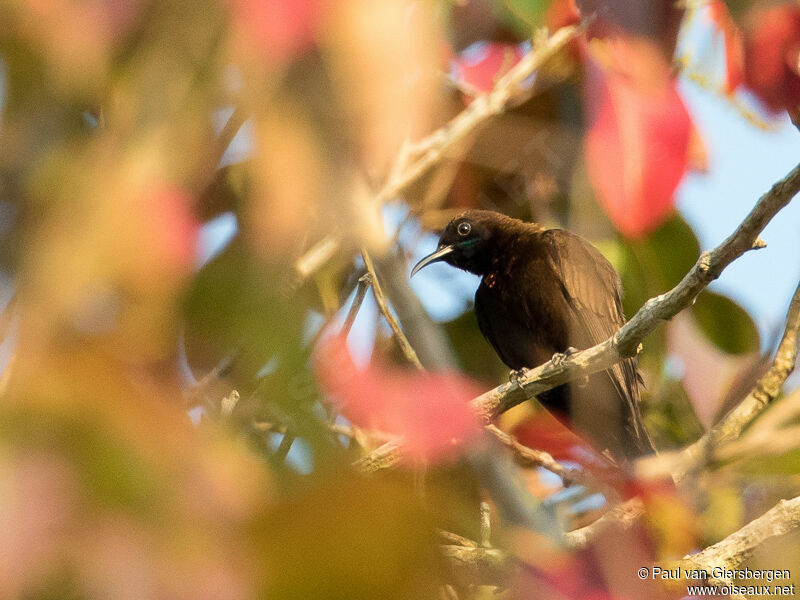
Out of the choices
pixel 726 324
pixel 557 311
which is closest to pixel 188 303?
pixel 726 324

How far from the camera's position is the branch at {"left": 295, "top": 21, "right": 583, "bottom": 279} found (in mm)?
3135

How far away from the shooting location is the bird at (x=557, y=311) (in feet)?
13.1

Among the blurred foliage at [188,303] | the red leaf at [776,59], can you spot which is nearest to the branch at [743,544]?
the red leaf at [776,59]

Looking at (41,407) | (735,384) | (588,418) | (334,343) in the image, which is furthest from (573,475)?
(41,407)

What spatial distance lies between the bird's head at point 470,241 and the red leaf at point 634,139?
1.98 meters

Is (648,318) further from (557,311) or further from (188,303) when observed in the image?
(188,303)

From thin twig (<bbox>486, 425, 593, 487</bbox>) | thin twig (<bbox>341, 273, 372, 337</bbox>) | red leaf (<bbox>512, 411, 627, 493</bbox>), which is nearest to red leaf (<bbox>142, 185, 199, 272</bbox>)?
thin twig (<bbox>341, 273, 372, 337</bbox>)

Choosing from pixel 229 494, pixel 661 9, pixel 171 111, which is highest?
pixel 171 111

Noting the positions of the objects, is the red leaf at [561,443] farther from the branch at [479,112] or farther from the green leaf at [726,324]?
the branch at [479,112]

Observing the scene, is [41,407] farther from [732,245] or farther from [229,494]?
[732,245]

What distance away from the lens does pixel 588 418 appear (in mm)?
4008

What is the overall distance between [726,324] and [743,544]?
115cm

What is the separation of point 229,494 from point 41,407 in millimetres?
176

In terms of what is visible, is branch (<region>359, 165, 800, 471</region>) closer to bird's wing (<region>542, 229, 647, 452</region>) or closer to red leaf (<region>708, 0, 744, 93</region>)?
red leaf (<region>708, 0, 744, 93</region>)
